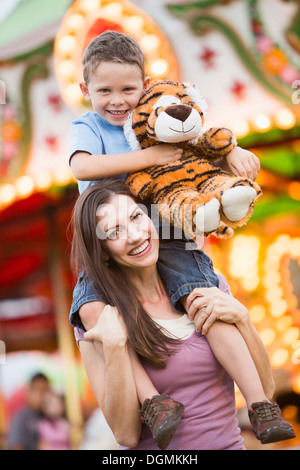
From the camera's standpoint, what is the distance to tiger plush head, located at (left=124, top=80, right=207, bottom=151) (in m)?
1.67

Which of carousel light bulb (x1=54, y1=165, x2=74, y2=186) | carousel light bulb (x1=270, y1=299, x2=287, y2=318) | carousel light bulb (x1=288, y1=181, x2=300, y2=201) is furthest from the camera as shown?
carousel light bulb (x1=288, y1=181, x2=300, y2=201)

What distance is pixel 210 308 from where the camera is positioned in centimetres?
167

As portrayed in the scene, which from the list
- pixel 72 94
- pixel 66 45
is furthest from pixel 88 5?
pixel 72 94

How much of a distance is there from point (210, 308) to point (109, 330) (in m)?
0.26

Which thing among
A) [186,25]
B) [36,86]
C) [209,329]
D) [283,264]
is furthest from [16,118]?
[209,329]

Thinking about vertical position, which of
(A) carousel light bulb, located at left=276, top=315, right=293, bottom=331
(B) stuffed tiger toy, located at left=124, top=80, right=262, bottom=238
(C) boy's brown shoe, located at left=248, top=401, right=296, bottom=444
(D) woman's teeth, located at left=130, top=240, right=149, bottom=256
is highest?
(B) stuffed tiger toy, located at left=124, top=80, right=262, bottom=238

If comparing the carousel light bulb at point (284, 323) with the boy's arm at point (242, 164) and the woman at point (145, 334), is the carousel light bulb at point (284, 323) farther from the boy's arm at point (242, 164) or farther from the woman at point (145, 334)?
the boy's arm at point (242, 164)

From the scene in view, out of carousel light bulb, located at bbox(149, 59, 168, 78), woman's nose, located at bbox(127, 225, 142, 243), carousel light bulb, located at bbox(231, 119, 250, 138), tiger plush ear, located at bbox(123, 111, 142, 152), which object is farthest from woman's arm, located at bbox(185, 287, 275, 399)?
carousel light bulb, located at bbox(149, 59, 168, 78)

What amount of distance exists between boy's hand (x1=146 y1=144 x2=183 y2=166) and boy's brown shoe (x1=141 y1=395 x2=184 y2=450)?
23.5 inches

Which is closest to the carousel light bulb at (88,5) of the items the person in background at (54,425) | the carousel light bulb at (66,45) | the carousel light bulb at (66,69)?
the carousel light bulb at (66,45)

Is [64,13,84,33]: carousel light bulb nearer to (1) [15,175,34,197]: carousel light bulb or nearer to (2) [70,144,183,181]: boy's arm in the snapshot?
(1) [15,175,34,197]: carousel light bulb

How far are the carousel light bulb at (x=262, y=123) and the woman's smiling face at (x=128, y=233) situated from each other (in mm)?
2215

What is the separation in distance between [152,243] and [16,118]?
115 inches

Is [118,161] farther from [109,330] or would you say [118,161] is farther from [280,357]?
[280,357]
